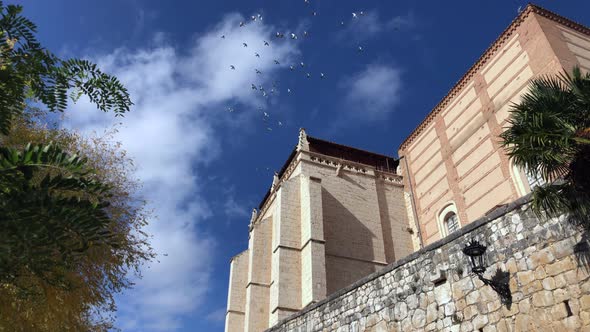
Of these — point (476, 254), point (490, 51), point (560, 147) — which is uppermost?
point (490, 51)

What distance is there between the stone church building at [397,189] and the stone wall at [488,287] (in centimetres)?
933

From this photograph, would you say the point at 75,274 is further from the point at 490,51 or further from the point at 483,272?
the point at 490,51

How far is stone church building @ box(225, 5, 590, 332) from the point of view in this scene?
1593 centimetres

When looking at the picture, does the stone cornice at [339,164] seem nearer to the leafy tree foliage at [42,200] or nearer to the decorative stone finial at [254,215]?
the decorative stone finial at [254,215]

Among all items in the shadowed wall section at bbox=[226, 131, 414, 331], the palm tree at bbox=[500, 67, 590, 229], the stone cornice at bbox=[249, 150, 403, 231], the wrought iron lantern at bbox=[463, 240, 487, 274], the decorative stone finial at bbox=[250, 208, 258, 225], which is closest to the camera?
the palm tree at bbox=[500, 67, 590, 229]

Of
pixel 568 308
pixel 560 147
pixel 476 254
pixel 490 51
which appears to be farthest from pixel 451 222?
pixel 560 147

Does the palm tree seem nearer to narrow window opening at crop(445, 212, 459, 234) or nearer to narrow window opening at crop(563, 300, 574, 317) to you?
narrow window opening at crop(563, 300, 574, 317)

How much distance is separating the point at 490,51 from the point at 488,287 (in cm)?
1454

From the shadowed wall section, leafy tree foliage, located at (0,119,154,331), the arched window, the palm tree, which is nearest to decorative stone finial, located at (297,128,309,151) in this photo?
the shadowed wall section

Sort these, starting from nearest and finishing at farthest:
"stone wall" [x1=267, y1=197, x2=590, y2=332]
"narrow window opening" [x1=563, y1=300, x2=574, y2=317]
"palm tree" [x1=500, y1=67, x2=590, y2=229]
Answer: "palm tree" [x1=500, y1=67, x2=590, y2=229]
"narrow window opening" [x1=563, y1=300, x2=574, y2=317]
"stone wall" [x1=267, y1=197, x2=590, y2=332]

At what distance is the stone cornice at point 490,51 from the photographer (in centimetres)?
1602

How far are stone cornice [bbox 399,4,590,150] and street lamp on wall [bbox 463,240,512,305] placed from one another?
44.2 feet

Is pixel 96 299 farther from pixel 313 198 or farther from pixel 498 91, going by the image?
pixel 498 91

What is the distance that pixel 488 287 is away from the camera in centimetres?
621
